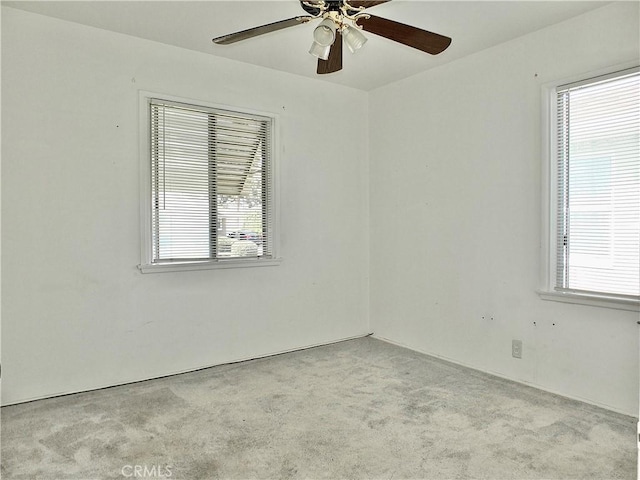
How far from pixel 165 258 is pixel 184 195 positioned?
1.67 feet

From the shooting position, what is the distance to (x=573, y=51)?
2.97 m

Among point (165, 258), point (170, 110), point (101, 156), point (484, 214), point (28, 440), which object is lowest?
point (28, 440)

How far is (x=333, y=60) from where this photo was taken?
2738 millimetres

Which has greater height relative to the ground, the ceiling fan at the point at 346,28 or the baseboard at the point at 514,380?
the ceiling fan at the point at 346,28

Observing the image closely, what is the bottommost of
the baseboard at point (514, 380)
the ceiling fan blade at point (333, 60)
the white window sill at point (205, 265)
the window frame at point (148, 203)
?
the baseboard at point (514, 380)

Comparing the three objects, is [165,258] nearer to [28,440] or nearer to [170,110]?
[170,110]

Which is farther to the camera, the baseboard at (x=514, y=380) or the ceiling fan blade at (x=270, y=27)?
the baseboard at (x=514, y=380)

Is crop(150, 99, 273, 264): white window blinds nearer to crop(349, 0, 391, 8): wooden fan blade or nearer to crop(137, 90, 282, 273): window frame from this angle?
crop(137, 90, 282, 273): window frame

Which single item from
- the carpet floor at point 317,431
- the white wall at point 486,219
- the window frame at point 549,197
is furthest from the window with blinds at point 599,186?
the carpet floor at point 317,431

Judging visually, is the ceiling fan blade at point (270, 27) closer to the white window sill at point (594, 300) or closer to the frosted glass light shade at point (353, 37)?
the frosted glass light shade at point (353, 37)

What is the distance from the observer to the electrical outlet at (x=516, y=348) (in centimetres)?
332

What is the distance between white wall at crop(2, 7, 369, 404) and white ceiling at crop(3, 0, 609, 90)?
16cm

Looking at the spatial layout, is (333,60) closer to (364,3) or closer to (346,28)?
(346,28)

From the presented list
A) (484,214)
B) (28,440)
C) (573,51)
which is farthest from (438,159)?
(28,440)
